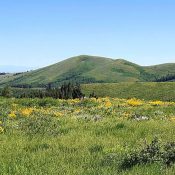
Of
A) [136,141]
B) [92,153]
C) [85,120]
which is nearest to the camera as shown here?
[92,153]

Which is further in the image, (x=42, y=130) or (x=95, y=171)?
(x=42, y=130)

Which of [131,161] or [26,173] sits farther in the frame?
[131,161]

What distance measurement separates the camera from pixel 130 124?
51.4ft

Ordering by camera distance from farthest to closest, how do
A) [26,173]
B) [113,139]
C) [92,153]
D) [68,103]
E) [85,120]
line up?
[68,103], [85,120], [113,139], [92,153], [26,173]

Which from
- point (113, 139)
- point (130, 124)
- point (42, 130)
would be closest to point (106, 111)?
point (130, 124)

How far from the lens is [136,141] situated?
1144cm

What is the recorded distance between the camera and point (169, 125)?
1512cm

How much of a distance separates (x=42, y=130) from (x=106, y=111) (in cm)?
849

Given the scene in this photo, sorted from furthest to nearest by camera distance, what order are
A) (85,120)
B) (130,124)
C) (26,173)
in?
1. (85,120)
2. (130,124)
3. (26,173)

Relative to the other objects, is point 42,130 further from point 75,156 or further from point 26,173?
point 26,173

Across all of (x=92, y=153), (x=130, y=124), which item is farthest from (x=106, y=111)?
(x=92, y=153)

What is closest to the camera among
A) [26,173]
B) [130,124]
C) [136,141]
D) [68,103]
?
[26,173]

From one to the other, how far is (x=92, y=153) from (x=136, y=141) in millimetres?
1857

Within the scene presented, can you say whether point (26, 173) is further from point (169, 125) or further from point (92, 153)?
point (169, 125)
